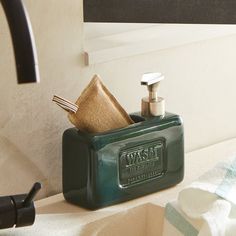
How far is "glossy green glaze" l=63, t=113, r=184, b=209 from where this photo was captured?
88 centimetres

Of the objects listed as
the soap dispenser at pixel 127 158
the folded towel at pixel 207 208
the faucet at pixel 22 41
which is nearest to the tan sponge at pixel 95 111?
the soap dispenser at pixel 127 158

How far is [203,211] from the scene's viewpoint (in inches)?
33.2

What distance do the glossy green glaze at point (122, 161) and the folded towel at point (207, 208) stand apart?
0.26 ft

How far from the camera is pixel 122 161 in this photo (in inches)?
35.6

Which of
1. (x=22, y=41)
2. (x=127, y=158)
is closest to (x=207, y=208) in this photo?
(x=127, y=158)

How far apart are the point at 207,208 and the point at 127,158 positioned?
0.45 feet

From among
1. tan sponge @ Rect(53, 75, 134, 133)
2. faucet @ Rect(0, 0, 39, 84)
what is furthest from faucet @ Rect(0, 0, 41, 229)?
tan sponge @ Rect(53, 75, 134, 133)

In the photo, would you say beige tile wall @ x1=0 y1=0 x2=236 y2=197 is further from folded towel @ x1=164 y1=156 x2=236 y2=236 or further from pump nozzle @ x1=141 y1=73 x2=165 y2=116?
folded towel @ x1=164 y1=156 x2=236 y2=236

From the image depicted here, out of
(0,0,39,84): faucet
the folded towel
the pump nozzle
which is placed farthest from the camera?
the pump nozzle

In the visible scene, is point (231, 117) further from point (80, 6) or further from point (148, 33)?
point (80, 6)

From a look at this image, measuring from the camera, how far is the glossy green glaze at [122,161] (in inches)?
34.4

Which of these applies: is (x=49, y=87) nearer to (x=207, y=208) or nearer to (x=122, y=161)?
(x=122, y=161)

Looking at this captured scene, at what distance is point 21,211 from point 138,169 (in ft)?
0.69

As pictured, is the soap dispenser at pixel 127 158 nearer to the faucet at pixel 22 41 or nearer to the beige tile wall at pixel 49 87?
the beige tile wall at pixel 49 87
